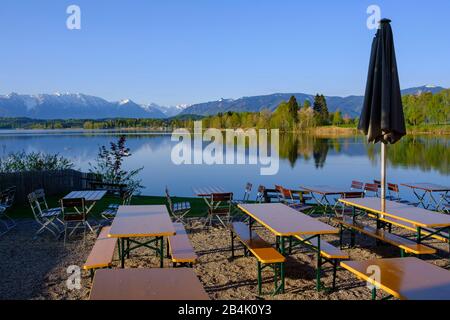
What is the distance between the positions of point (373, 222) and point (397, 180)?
11583 mm

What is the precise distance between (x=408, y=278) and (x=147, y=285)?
87.6 inches

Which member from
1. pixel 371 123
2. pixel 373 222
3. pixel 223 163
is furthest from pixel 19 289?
pixel 223 163

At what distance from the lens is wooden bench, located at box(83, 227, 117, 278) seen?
4875 mm

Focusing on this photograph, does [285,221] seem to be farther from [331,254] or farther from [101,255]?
[101,255]

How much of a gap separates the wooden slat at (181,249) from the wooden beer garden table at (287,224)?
3.51ft

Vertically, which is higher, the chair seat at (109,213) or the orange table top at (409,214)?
the orange table top at (409,214)

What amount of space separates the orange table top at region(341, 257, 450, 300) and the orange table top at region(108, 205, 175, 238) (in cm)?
236

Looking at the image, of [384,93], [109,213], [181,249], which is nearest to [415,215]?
[384,93]

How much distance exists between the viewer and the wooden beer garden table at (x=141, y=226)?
4805 millimetres

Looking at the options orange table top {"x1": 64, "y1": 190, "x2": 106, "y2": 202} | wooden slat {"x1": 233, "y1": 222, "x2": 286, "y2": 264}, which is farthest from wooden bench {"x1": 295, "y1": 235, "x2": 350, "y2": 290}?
orange table top {"x1": 64, "y1": 190, "x2": 106, "y2": 202}

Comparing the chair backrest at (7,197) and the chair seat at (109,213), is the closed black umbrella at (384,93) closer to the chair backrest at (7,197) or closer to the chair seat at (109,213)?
the chair seat at (109,213)

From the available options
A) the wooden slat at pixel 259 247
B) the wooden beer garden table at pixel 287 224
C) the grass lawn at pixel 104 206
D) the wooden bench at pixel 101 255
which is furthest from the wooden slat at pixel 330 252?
the grass lawn at pixel 104 206

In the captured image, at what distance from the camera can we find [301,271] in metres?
5.82
